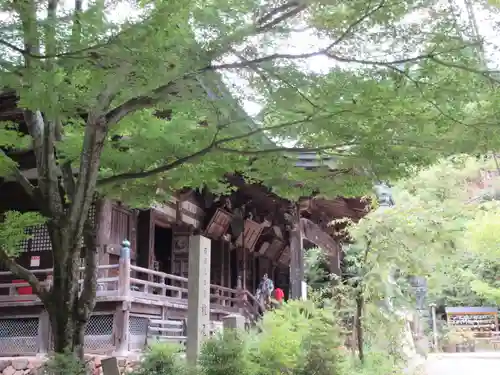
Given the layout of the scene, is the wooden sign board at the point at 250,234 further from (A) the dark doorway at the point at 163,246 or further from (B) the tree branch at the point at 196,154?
(B) the tree branch at the point at 196,154

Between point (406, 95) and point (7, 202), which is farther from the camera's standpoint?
point (7, 202)

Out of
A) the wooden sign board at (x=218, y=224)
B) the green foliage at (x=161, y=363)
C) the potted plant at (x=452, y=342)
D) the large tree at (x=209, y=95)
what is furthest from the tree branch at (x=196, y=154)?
the potted plant at (x=452, y=342)

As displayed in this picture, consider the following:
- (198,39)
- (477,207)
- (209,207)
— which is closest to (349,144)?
(198,39)

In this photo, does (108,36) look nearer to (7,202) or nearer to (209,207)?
(7,202)

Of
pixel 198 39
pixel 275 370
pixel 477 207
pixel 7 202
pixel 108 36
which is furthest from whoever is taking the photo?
pixel 477 207

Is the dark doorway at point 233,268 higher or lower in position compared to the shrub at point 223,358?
higher

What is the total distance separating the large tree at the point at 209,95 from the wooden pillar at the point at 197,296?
1224mm

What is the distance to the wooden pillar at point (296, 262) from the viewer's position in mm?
12078

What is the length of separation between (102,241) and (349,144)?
758 cm

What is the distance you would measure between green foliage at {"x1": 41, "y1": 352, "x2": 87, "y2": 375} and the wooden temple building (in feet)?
5.87

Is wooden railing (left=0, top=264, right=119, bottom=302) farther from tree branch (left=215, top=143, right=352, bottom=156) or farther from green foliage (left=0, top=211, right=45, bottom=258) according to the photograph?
tree branch (left=215, top=143, right=352, bottom=156)

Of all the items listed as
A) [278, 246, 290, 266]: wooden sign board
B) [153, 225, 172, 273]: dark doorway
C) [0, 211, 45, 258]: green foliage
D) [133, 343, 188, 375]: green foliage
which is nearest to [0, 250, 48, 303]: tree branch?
[0, 211, 45, 258]: green foliage

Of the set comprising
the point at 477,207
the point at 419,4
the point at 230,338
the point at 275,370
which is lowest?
the point at 275,370

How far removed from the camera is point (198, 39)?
396 centimetres
